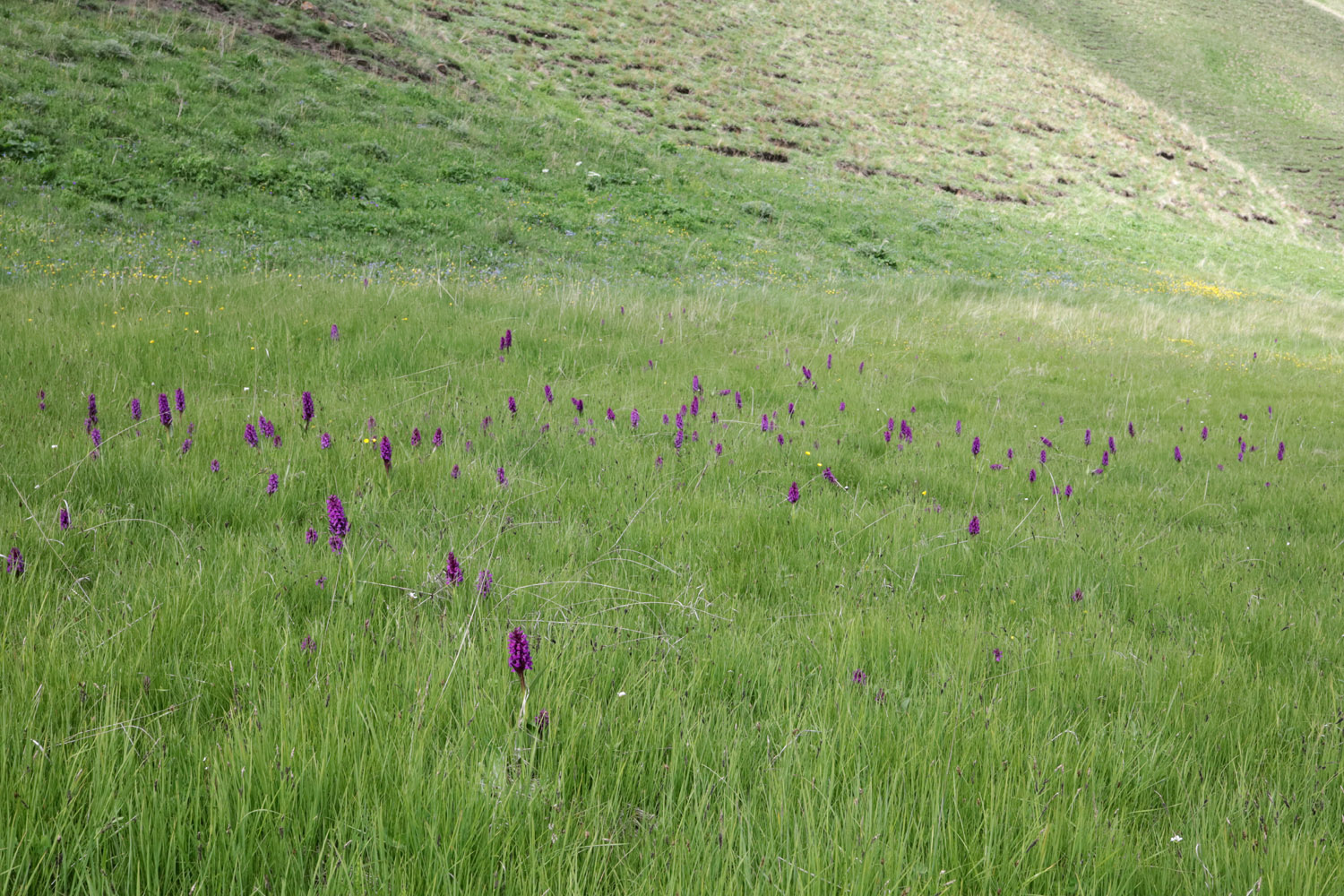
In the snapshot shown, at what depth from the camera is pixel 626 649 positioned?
2018 mm

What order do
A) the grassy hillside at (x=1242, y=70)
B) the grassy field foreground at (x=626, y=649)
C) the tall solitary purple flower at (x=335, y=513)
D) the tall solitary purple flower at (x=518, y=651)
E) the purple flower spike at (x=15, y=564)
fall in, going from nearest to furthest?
the grassy field foreground at (x=626, y=649)
the tall solitary purple flower at (x=518, y=651)
the purple flower spike at (x=15, y=564)
the tall solitary purple flower at (x=335, y=513)
the grassy hillside at (x=1242, y=70)

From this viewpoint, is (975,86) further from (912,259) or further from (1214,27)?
(1214,27)

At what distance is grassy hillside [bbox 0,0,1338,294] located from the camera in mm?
12305

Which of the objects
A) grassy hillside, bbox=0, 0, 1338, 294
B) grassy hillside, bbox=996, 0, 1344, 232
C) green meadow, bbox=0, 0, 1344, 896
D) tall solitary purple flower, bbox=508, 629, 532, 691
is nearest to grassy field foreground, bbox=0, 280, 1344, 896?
green meadow, bbox=0, 0, 1344, 896

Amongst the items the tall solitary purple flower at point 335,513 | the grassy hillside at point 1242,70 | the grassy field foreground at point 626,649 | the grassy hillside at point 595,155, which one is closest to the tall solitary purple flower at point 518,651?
the grassy field foreground at point 626,649

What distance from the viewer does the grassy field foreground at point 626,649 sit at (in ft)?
4.24

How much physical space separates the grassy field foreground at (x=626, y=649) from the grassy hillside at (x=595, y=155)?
622 centimetres

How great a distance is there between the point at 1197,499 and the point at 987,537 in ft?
6.39

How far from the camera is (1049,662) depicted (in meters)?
1.99

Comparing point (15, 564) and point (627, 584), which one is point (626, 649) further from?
point (15, 564)

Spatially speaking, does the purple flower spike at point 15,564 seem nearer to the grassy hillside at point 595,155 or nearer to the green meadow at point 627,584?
the green meadow at point 627,584

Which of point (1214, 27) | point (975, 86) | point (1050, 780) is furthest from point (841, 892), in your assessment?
point (1214, 27)

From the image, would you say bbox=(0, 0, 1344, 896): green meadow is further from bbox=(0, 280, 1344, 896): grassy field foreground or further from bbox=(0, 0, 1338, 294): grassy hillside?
bbox=(0, 0, 1338, 294): grassy hillside

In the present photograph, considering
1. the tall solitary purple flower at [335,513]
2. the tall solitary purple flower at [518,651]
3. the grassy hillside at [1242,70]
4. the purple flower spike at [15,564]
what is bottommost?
the purple flower spike at [15,564]
